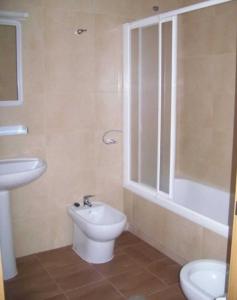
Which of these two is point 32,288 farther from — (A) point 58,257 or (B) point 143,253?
(B) point 143,253

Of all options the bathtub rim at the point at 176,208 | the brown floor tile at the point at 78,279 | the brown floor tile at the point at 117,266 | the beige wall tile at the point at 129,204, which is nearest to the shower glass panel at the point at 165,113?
the bathtub rim at the point at 176,208

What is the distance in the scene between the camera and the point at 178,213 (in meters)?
2.94

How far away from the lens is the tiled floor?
264 cm

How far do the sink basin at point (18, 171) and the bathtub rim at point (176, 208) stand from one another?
39.3 inches

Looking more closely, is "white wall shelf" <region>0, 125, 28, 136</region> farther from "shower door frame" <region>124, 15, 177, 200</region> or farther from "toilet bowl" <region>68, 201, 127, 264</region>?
"shower door frame" <region>124, 15, 177, 200</region>

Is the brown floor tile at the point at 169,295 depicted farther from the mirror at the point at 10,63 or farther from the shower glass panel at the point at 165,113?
the mirror at the point at 10,63

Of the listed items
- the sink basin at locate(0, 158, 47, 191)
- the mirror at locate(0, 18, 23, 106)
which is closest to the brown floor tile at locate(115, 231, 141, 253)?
the sink basin at locate(0, 158, 47, 191)

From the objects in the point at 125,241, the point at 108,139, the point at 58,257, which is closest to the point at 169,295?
the point at 125,241

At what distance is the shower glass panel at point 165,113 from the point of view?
302 cm

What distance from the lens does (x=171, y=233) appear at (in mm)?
3057

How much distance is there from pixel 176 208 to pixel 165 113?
80 centimetres

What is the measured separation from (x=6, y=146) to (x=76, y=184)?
752mm

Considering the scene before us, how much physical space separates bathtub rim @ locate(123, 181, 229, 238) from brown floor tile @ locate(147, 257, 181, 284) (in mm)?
455

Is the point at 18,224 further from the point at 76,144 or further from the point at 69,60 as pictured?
the point at 69,60
